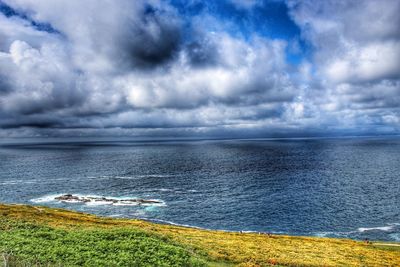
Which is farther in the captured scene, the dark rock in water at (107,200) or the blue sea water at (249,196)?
the dark rock in water at (107,200)

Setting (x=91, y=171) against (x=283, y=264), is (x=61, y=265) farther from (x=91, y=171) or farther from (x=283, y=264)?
(x=91, y=171)

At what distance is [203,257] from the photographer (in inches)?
1390

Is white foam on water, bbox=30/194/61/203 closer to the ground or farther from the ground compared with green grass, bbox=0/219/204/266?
closer to the ground

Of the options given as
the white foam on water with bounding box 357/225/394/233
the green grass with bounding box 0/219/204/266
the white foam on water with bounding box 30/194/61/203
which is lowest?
the white foam on water with bounding box 357/225/394/233

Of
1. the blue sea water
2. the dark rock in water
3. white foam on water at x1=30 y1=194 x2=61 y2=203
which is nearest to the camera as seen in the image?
the blue sea water

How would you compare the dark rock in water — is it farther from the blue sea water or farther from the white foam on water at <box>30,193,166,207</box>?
the blue sea water

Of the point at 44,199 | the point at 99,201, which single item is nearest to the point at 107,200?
the point at 99,201

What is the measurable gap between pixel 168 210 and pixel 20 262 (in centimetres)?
8029

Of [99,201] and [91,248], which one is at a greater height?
[91,248]

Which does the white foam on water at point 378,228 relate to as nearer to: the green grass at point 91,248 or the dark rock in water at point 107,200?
the dark rock in water at point 107,200

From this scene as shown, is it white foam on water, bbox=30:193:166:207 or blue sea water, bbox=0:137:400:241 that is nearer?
blue sea water, bbox=0:137:400:241

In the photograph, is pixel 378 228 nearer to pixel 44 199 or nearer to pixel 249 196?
pixel 249 196

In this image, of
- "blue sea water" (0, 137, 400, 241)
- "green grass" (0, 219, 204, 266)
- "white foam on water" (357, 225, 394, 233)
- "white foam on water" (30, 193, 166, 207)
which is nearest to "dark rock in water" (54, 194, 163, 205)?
"white foam on water" (30, 193, 166, 207)

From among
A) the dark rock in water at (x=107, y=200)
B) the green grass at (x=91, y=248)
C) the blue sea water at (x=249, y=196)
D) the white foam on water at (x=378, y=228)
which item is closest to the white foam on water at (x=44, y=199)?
the blue sea water at (x=249, y=196)
